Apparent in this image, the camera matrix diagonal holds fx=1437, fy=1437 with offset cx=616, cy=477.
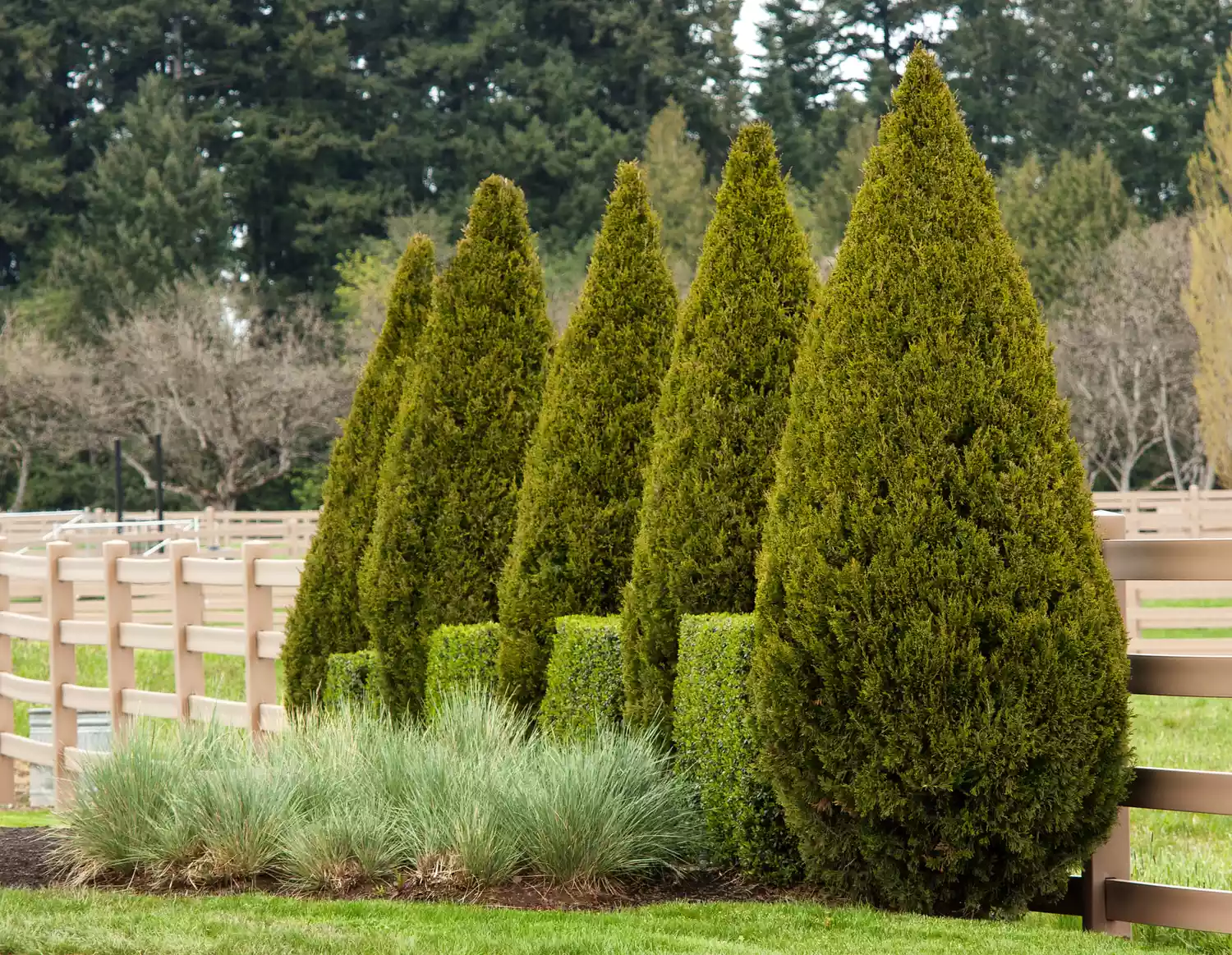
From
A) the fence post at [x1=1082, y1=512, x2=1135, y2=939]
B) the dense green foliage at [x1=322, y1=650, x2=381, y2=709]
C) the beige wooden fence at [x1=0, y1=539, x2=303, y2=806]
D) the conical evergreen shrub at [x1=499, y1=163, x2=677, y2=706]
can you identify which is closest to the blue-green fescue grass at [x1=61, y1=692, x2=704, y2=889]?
the conical evergreen shrub at [x1=499, y1=163, x2=677, y2=706]

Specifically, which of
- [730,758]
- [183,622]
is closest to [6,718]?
[183,622]

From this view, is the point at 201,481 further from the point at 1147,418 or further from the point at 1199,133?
the point at 1199,133

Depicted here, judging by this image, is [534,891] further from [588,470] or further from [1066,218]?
[1066,218]

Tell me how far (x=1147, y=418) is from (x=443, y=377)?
35.4 metres

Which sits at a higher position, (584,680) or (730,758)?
(584,680)

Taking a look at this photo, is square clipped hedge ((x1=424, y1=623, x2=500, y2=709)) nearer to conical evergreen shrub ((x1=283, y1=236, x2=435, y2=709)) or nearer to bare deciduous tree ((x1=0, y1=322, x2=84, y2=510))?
conical evergreen shrub ((x1=283, y1=236, x2=435, y2=709))

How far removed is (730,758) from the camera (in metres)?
5.30

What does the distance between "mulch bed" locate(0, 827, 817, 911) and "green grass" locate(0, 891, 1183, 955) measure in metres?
0.19

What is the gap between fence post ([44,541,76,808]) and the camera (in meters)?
10.1

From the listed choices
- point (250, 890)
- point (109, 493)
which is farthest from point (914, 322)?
point (109, 493)

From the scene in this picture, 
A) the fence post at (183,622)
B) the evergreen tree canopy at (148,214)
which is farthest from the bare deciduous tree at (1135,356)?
the fence post at (183,622)

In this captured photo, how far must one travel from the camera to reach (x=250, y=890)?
5.13m

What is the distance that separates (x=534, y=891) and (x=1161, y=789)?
7.10 feet

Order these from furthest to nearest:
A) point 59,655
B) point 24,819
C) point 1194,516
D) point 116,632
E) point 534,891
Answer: point 1194,516
point 59,655
point 116,632
point 24,819
point 534,891
